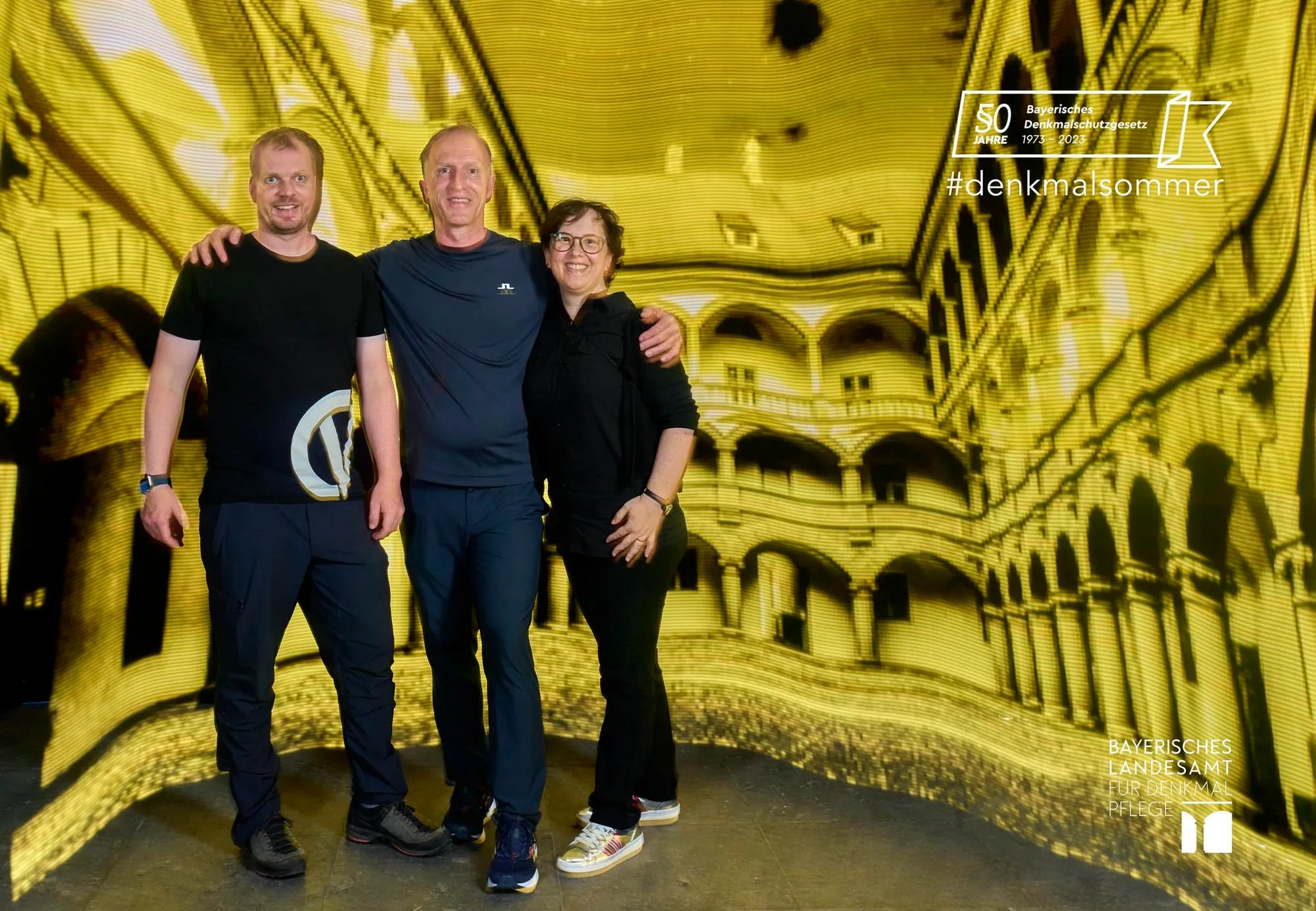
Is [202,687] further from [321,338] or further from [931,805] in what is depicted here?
[931,805]

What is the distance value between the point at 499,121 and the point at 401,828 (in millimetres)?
2084

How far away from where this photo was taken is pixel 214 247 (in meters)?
2.29

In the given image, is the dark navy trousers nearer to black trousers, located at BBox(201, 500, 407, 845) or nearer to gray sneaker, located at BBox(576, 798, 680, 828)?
black trousers, located at BBox(201, 500, 407, 845)

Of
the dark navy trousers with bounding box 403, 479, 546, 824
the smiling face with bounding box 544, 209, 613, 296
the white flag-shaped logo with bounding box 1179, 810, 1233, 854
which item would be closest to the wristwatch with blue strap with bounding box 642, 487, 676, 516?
the dark navy trousers with bounding box 403, 479, 546, 824

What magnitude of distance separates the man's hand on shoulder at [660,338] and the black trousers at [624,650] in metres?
0.39

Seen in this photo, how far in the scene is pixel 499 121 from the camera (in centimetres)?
321

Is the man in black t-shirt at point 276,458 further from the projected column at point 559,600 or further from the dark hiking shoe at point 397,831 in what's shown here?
the projected column at point 559,600

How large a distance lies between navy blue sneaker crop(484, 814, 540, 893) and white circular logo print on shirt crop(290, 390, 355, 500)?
0.84 m

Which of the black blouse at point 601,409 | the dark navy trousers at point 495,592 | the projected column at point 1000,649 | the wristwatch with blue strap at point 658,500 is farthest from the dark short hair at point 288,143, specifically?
the projected column at point 1000,649

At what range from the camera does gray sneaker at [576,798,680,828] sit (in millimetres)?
2670

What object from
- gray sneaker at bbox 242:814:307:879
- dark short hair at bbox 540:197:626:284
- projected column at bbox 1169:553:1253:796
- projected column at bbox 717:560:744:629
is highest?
dark short hair at bbox 540:197:626:284

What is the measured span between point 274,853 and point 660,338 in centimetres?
147

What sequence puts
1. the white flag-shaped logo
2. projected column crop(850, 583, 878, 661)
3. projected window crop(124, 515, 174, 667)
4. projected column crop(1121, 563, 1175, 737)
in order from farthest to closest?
projected column crop(850, 583, 878, 661) → projected window crop(124, 515, 174, 667) → projected column crop(1121, 563, 1175, 737) → the white flag-shaped logo

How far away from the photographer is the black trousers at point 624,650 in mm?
2342
